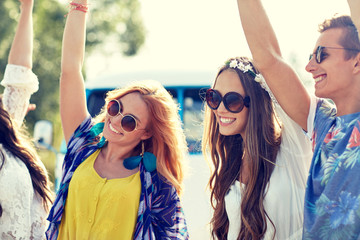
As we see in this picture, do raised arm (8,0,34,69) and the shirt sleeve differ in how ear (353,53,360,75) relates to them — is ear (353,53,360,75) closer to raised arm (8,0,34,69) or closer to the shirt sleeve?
the shirt sleeve

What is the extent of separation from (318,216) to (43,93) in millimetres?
24307

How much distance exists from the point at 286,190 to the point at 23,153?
1.65m

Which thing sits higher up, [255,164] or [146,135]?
[146,135]

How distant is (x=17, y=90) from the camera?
11.3 feet

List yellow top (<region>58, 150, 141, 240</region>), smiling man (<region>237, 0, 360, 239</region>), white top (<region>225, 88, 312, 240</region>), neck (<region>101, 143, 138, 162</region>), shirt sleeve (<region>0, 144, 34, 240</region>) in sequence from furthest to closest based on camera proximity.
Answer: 1. neck (<region>101, 143, 138, 162</region>)
2. shirt sleeve (<region>0, 144, 34, 240</region>)
3. yellow top (<region>58, 150, 141, 240</region>)
4. white top (<region>225, 88, 312, 240</region>)
5. smiling man (<region>237, 0, 360, 239</region>)

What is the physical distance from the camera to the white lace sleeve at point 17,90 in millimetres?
3436

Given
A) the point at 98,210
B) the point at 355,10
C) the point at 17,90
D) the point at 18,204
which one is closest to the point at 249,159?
the point at 98,210

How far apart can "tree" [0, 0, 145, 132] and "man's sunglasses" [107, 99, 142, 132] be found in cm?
1814

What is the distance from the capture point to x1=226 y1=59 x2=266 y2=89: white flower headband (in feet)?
9.70

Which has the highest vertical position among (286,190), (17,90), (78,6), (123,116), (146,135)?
(78,6)

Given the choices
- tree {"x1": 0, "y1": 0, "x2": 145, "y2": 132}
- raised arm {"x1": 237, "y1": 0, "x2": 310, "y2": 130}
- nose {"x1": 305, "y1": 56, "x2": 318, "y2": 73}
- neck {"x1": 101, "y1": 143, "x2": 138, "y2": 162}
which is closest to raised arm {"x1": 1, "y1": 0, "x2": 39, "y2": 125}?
neck {"x1": 101, "y1": 143, "x2": 138, "y2": 162}

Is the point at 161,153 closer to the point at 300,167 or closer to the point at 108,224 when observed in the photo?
the point at 108,224

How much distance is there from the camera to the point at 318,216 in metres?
2.33

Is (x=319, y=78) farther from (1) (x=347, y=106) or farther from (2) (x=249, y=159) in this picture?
(2) (x=249, y=159)
